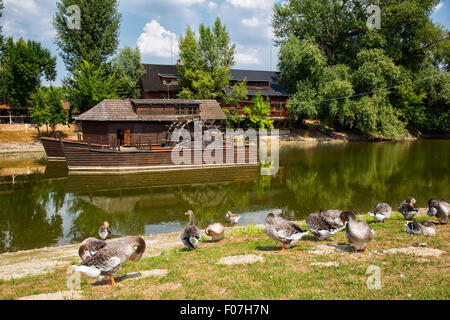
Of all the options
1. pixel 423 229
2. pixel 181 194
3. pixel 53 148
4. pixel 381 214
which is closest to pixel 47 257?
pixel 181 194

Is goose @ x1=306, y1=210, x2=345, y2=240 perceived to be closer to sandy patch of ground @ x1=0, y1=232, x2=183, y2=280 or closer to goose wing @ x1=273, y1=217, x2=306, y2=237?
goose wing @ x1=273, y1=217, x2=306, y2=237

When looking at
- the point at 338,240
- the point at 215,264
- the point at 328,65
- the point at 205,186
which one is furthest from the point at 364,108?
the point at 215,264

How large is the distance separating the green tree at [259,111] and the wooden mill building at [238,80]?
1.67m

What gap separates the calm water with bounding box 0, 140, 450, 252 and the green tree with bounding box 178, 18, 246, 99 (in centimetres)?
1839

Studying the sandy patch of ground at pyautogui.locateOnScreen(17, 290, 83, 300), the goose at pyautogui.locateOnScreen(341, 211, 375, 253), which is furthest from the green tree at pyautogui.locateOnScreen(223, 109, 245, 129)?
the sandy patch of ground at pyautogui.locateOnScreen(17, 290, 83, 300)

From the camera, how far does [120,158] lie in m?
28.3

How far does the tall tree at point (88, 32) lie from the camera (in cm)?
4488

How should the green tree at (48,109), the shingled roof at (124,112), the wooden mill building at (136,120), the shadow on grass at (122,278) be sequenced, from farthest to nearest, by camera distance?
1. the green tree at (48,109)
2. the wooden mill building at (136,120)
3. the shingled roof at (124,112)
4. the shadow on grass at (122,278)

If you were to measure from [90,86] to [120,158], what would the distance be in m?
18.6

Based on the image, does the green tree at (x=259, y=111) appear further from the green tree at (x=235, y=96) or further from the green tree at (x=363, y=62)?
the green tree at (x=363, y=62)

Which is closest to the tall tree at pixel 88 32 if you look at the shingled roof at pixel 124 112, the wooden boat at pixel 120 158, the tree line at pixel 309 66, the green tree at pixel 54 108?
the tree line at pixel 309 66
